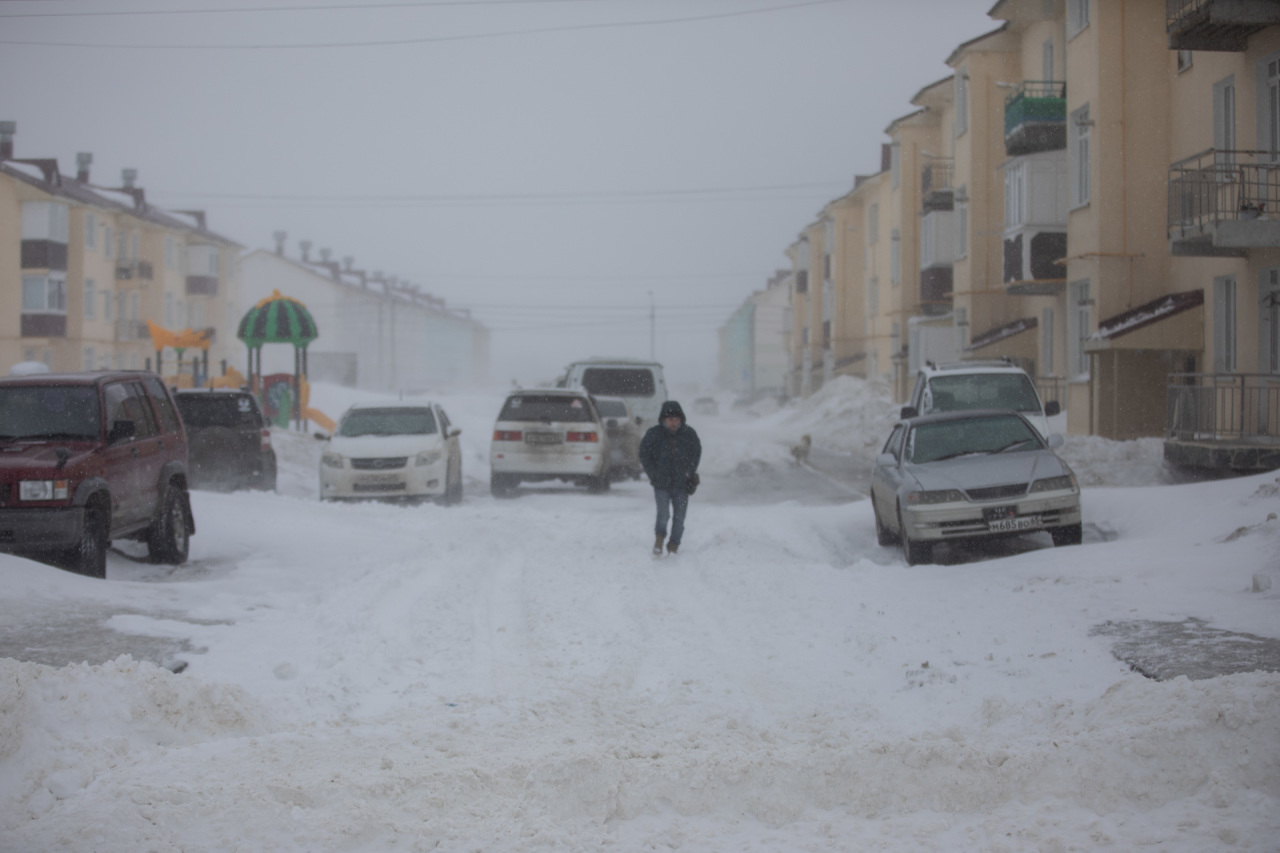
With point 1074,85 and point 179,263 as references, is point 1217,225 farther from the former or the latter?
point 179,263

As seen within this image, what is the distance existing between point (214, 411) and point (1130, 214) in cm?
1898

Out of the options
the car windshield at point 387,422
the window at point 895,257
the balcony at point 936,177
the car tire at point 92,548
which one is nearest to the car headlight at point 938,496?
the car tire at point 92,548

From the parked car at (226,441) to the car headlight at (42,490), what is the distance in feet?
26.3

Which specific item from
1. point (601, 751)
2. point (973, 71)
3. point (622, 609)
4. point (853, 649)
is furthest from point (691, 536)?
point (973, 71)

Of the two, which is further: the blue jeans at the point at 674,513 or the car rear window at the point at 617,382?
the car rear window at the point at 617,382

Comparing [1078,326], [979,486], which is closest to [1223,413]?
[979,486]

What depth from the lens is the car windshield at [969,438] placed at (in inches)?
493

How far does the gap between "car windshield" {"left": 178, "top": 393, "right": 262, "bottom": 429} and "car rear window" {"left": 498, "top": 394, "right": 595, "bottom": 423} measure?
396 cm

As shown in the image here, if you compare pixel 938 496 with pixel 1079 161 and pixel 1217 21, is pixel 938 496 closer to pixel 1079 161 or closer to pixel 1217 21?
pixel 1217 21

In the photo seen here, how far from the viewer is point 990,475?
11.6 m

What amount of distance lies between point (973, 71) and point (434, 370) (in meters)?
86.6

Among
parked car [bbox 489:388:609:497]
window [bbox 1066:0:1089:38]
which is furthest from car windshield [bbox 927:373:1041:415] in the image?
window [bbox 1066:0:1089:38]

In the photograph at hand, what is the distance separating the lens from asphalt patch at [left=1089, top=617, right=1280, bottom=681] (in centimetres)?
630

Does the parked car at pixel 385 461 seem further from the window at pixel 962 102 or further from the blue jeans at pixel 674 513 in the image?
the window at pixel 962 102
